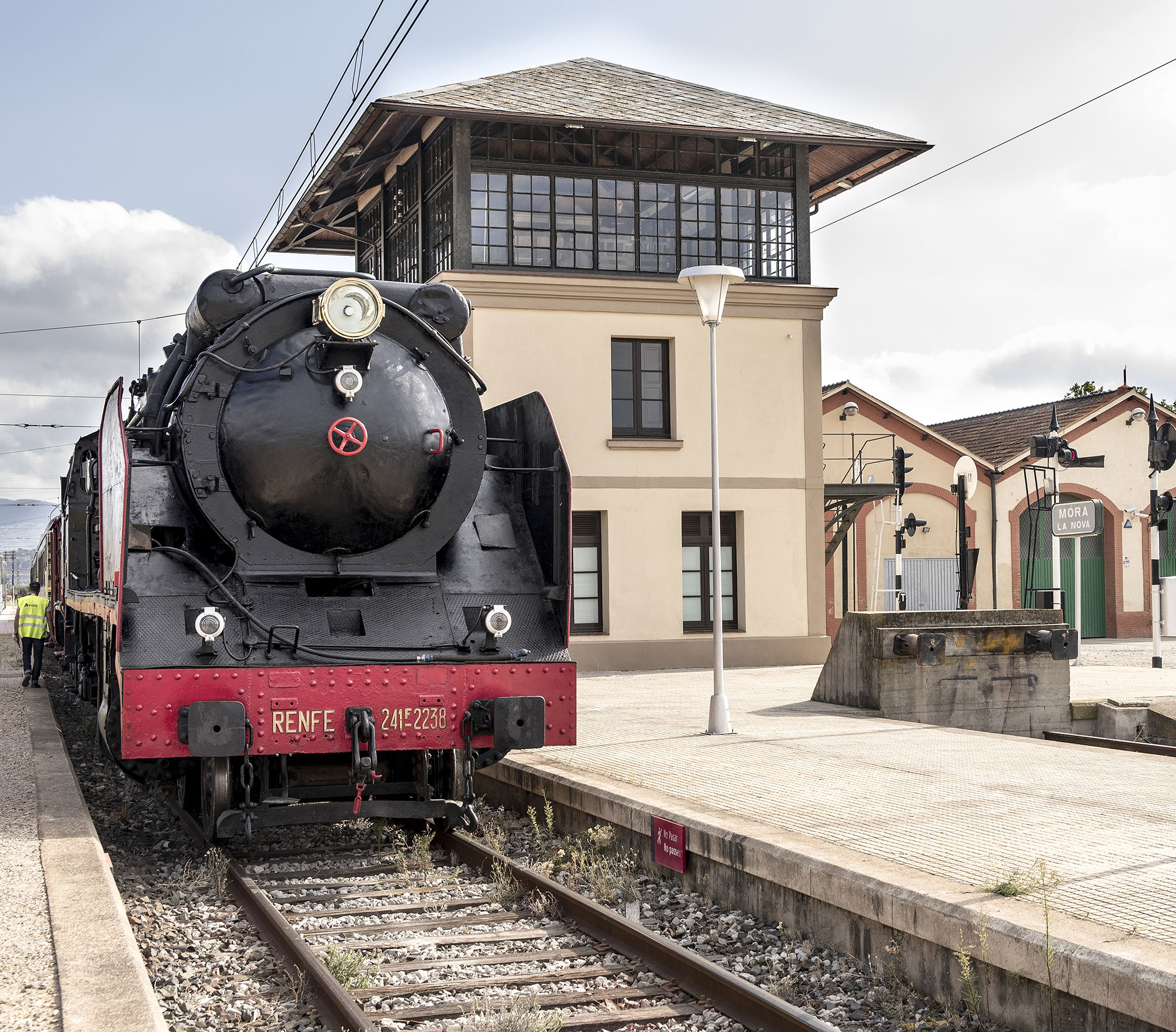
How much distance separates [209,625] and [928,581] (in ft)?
70.8

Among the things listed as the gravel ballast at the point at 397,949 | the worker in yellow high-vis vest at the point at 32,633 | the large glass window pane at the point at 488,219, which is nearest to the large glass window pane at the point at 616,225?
the large glass window pane at the point at 488,219

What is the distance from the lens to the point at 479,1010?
464cm

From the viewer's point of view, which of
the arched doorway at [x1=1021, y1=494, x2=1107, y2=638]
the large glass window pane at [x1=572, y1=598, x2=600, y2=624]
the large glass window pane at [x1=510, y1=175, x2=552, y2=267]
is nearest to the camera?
the large glass window pane at [x1=510, y1=175, x2=552, y2=267]

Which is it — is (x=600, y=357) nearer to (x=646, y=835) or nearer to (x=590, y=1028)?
(x=646, y=835)

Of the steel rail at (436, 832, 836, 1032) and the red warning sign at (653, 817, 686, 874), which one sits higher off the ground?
the red warning sign at (653, 817, 686, 874)

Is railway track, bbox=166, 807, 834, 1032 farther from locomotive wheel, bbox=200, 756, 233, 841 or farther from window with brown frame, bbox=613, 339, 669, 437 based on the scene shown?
window with brown frame, bbox=613, 339, 669, 437

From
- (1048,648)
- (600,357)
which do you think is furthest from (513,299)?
(1048,648)

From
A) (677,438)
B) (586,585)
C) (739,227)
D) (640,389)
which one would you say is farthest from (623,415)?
(739,227)

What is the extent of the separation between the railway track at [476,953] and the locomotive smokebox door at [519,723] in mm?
630

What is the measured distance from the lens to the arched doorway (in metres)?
27.7

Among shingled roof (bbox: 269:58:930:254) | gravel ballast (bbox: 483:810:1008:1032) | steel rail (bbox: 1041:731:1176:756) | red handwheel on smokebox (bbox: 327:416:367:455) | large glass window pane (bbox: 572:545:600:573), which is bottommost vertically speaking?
gravel ballast (bbox: 483:810:1008:1032)

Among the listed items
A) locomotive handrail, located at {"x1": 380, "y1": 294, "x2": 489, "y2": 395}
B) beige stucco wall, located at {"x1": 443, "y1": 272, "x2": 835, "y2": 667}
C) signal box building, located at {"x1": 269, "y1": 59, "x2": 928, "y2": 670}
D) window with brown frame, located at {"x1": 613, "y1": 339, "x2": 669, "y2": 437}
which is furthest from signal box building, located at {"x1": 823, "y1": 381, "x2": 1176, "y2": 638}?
locomotive handrail, located at {"x1": 380, "y1": 294, "x2": 489, "y2": 395}

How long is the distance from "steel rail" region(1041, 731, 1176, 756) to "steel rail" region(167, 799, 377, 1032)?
751 cm

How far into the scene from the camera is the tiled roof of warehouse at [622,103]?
1714 centimetres
